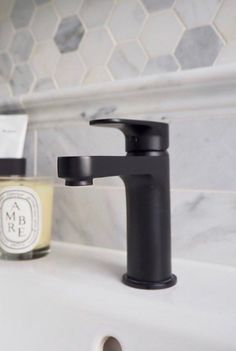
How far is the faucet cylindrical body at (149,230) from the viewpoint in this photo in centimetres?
36

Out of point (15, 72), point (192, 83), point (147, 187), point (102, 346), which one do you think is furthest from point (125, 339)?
point (15, 72)

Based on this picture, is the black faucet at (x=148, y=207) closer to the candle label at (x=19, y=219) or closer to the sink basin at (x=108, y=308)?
the sink basin at (x=108, y=308)

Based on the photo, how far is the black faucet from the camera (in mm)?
357

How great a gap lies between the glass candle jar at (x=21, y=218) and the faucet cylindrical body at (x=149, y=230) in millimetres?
138

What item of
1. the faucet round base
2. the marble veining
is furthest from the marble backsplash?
the faucet round base

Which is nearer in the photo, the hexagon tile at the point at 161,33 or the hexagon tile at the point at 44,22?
the hexagon tile at the point at 161,33

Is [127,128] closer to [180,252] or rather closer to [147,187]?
[147,187]

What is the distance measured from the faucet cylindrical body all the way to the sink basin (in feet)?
0.05

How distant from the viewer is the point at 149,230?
1.18 ft

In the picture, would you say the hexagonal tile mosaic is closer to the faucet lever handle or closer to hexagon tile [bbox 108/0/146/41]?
hexagon tile [bbox 108/0/146/41]

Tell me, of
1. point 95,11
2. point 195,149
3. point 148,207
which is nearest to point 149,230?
point 148,207

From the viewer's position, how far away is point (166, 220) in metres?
0.37

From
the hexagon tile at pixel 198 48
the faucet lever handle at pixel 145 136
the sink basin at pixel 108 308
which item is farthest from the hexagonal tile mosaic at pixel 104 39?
the sink basin at pixel 108 308

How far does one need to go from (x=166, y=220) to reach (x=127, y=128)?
3.9 inches
